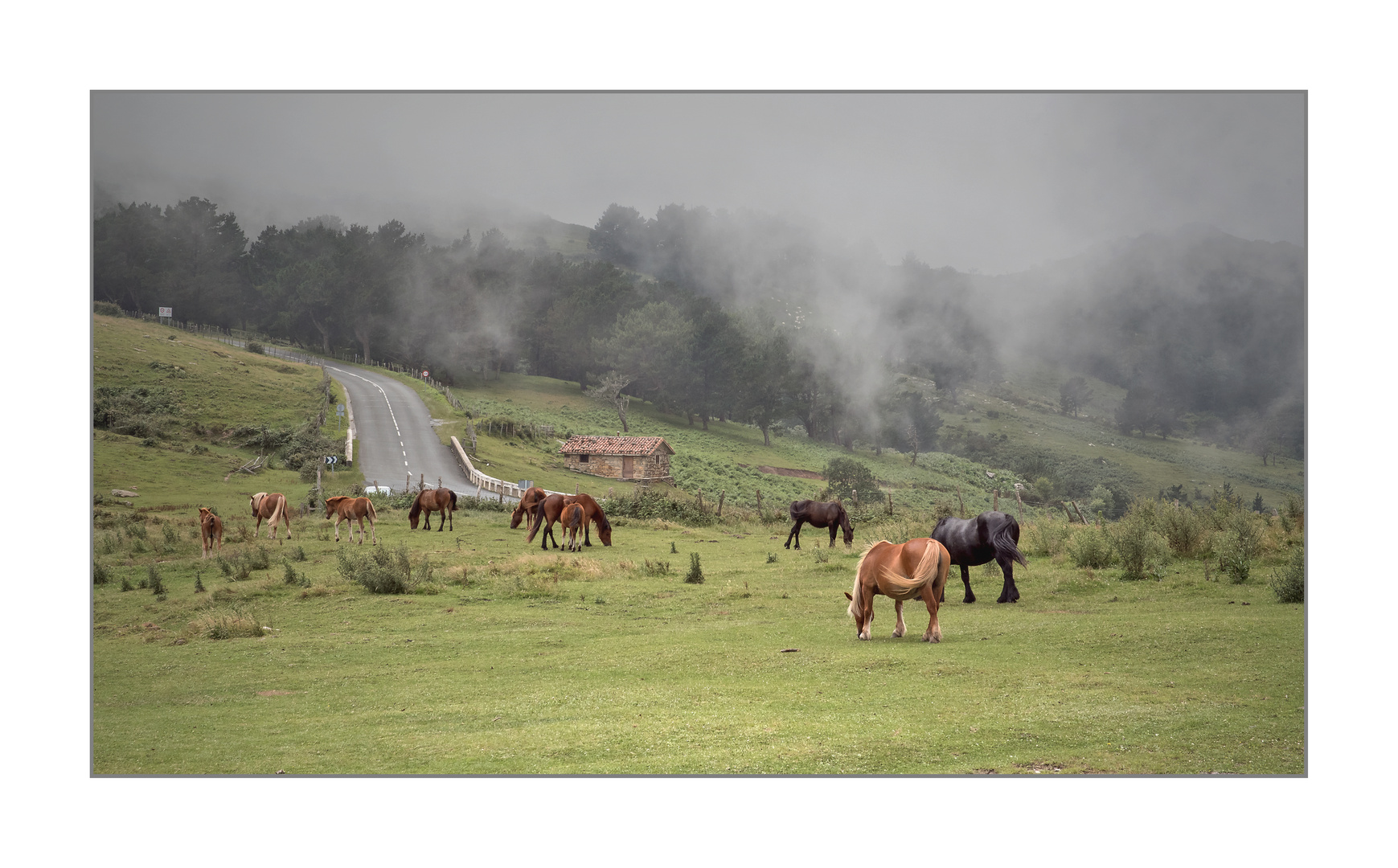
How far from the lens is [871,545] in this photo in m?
13.2

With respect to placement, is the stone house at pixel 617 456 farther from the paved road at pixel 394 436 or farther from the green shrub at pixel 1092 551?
the green shrub at pixel 1092 551

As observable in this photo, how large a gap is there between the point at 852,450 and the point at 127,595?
2328 centimetres

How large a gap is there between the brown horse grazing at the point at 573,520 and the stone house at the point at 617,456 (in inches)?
285

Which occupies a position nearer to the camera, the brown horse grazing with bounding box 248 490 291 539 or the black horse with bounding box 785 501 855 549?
the brown horse grazing with bounding box 248 490 291 539

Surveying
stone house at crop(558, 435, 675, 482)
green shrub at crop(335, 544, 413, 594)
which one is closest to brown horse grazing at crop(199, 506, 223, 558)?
green shrub at crop(335, 544, 413, 594)

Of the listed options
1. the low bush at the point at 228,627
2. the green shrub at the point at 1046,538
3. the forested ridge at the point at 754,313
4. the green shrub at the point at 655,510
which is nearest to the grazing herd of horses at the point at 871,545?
the green shrub at the point at 1046,538

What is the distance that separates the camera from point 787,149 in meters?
17.9

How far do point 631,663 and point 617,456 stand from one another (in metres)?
19.5

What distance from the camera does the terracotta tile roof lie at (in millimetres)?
29406

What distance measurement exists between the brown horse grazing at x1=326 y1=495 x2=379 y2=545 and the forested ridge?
15.0 feet

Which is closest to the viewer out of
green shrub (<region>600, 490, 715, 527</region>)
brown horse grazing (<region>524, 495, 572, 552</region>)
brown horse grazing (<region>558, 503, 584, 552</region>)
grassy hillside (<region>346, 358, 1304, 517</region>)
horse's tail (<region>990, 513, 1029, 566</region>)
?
horse's tail (<region>990, 513, 1029, 566</region>)

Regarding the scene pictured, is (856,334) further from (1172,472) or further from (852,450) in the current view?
(1172,472)

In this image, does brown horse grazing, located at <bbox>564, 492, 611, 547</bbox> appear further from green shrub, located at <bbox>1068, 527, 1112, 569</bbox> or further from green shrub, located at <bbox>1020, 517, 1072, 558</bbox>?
green shrub, located at <bbox>1068, 527, 1112, 569</bbox>

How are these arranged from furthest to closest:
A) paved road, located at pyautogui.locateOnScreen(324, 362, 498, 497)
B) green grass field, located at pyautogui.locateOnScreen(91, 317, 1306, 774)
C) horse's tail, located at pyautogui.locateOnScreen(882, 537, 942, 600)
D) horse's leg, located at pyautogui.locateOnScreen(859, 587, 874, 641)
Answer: paved road, located at pyautogui.locateOnScreen(324, 362, 498, 497) < horse's leg, located at pyautogui.locateOnScreen(859, 587, 874, 641) < horse's tail, located at pyautogui.locateOnScreen(882, 537, 942, 600) < green grass field, located at pyautogui.locateOnScreen(91, 317, 1306, 774)
